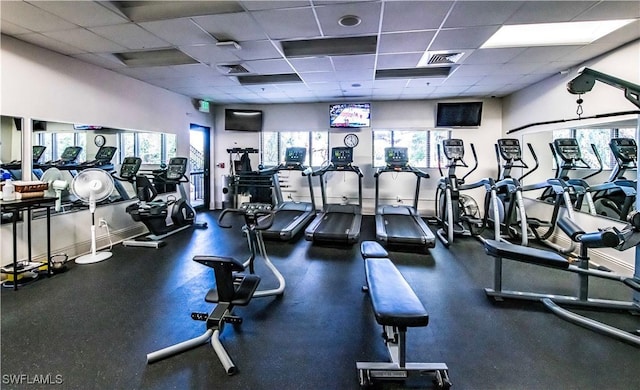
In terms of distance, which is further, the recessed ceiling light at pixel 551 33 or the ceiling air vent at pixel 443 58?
the ceiling air vent at pixel 443 58

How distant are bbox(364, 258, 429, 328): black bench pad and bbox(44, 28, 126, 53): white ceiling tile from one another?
4195mm

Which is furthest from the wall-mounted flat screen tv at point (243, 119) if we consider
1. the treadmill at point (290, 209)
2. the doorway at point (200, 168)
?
the treadmill at point (290, 209)

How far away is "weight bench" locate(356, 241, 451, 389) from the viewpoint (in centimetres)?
181

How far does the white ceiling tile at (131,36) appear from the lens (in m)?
3.53

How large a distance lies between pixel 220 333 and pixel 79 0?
10.9ft

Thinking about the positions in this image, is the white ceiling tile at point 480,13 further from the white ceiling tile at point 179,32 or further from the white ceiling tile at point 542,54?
the white ceiling tile at point 179,32

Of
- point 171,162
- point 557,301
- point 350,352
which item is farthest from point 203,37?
point 557,301

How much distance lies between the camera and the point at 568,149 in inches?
195

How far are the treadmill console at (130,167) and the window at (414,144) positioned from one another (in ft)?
17.7

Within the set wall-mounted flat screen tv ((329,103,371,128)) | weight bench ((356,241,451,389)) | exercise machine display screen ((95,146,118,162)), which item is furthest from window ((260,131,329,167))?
weight bench ((356,241,451,389))

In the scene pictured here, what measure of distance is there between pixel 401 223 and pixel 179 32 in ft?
15.3

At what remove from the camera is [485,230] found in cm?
642

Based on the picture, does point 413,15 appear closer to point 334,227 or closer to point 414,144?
point 334,227

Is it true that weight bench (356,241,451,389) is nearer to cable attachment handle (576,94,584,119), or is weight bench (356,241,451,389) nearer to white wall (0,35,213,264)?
cable attachment handle (576,94,584,119)
